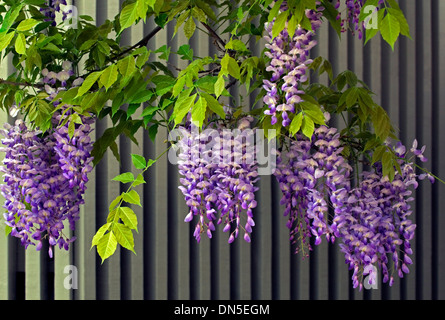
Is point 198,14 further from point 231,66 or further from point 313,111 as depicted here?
point 313,111

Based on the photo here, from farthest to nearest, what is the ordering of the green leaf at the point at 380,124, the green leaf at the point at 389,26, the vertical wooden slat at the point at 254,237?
the vertical wooden slat at the point at 254,237
the green leaf at the point at 380,124
the green leaf at the point at 389,26

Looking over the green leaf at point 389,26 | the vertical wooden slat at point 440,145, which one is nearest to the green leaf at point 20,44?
the green leaf at point 389,26

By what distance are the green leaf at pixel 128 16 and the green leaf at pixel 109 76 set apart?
0.09 metres

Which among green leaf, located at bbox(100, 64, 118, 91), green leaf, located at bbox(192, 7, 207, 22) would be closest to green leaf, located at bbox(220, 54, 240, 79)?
green leaf, located at bbox(192, 7, 207, 22)

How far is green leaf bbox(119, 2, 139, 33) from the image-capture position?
947mm

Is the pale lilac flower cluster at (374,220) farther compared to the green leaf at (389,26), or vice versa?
the pale lilac flower cluster at (374,220)

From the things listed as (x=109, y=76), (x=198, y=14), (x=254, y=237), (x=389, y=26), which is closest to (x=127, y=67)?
(x=109, y=76)

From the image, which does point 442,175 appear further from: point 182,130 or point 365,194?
point 182,130

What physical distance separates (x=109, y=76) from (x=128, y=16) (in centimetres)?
11

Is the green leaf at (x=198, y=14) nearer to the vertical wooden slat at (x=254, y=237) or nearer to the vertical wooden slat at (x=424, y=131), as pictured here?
the vertical wooden slat at (x=254, y=237)

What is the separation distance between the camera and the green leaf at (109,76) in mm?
997

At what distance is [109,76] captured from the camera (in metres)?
1.00
